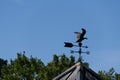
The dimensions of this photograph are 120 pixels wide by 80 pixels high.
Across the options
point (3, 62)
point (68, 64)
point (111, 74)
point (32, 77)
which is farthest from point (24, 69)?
point (3, 62)

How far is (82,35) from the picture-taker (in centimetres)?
1355

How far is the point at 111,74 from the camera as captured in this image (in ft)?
161

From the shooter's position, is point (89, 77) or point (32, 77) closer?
point (89, 77)

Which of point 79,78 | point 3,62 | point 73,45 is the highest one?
point 3,62

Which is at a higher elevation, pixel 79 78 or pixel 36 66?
pixel 36 66

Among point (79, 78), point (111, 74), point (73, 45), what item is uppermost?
point (111, 74)

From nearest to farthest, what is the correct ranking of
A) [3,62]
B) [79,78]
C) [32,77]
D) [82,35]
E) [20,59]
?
[79,78]
[82,35]
[32,77]
[20,59]
[3,62]

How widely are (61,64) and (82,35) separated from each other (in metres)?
32.5

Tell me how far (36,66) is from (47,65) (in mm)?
1194

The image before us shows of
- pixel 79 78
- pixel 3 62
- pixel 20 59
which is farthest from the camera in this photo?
pixel 3 62

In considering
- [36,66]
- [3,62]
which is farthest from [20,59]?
[3,62]

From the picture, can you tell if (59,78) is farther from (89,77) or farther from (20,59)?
(20,59)

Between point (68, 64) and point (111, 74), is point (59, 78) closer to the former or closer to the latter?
point (68, 64)

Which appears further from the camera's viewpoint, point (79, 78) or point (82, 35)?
point (82, 35)
